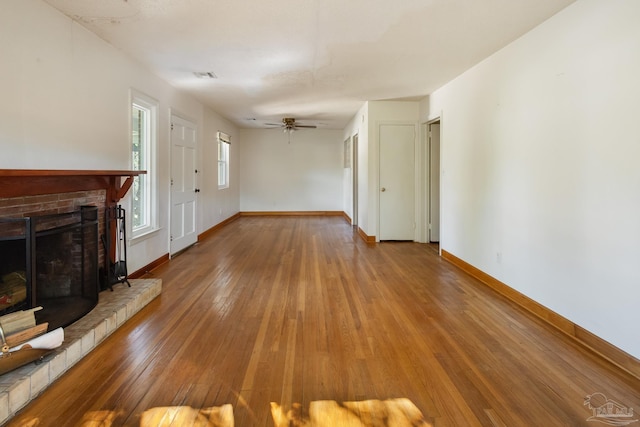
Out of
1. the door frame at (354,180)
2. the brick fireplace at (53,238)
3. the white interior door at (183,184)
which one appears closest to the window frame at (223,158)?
the white interior door at (183,184)

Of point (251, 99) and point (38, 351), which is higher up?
point (251, 99)

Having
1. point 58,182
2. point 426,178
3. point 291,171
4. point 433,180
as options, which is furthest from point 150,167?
point 291,171

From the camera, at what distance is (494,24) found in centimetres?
292

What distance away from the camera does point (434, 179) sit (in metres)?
6.07

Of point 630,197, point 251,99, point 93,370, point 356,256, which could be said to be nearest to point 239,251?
point 356,256

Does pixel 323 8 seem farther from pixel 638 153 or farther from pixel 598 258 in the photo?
pixel 598 258

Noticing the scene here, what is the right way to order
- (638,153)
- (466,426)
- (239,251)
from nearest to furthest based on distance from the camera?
(466,426)
(638,153)
(239,251)

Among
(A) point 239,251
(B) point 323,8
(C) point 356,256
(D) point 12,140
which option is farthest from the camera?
(A) point 239,251

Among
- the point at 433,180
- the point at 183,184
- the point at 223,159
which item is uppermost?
the point at 223,159

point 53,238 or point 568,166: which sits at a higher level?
point 568,166

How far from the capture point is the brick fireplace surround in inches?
68.4

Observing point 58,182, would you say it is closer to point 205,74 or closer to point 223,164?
point 205,74

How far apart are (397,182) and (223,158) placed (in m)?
4.34

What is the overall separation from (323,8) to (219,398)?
2708 millimetres
